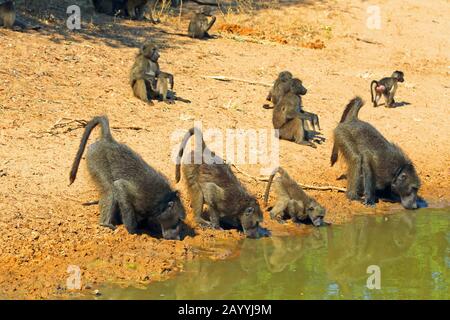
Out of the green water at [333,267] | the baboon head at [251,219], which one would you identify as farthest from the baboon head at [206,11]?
the baboon head at [251,219]

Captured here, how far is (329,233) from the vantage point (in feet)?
35.6

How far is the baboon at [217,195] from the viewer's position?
10250 mm

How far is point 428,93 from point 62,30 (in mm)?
6322

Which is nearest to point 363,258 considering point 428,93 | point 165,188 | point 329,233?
point 329,233

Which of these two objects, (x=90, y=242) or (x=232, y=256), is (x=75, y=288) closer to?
(x=90, y=242)

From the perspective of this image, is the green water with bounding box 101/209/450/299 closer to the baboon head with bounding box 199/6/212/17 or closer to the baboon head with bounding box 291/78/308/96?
the baboon head with bounding box 291/78/308/96

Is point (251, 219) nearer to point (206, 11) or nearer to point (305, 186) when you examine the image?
point (305, 186)

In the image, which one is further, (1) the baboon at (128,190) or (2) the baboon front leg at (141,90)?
(2) the baboon front leg at (141,90)

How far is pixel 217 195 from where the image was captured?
10.3 m

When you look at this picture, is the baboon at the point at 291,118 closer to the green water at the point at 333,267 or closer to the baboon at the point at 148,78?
the baboon at the point at 148,78

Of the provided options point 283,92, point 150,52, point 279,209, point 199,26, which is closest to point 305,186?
point 279,209

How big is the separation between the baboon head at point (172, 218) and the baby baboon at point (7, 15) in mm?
6618

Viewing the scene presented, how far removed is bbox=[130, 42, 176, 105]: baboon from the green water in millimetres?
3819

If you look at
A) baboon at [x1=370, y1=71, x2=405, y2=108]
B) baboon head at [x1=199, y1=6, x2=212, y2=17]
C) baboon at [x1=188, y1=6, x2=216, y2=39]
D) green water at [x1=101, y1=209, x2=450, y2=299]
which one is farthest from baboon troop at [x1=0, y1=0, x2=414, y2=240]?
baboon head at [x1=199, y1=6, x2=212, y2=17]
